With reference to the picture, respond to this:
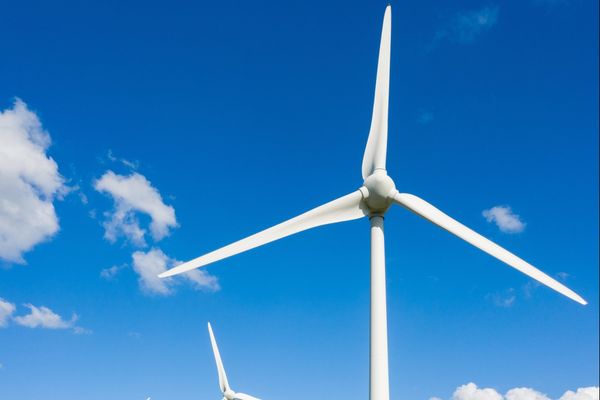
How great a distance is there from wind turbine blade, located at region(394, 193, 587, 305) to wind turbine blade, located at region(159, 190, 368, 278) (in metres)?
1.71

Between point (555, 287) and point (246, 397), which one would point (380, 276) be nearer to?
point (555, 287)

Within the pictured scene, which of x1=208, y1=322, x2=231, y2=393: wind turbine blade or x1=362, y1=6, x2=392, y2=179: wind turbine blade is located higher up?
x1=362, y1=6, x2=392, y2=179: wind turbine blade

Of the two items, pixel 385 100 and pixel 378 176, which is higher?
pixel 385 100

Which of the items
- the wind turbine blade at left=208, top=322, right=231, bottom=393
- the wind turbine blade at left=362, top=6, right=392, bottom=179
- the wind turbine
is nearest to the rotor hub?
the wind turbine

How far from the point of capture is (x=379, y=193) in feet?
71.5

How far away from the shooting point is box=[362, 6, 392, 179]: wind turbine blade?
2330cm

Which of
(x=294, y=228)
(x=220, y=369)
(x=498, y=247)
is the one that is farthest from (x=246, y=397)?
(x=498, y=247)

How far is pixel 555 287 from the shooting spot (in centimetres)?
2033

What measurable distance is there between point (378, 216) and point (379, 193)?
99 centimetres

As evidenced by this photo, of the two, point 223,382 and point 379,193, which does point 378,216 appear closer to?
point 379,193

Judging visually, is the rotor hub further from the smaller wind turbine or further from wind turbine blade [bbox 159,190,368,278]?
the smaller wind turbine

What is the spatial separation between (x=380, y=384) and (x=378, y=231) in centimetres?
602

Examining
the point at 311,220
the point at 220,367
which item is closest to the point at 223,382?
the point at 220,367

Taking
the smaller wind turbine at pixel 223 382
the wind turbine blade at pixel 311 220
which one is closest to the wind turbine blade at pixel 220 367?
the smaller wind turbine at pixel 223 382
